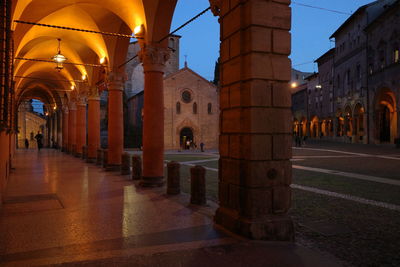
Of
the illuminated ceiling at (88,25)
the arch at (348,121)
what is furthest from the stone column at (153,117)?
the arch at (348,121)

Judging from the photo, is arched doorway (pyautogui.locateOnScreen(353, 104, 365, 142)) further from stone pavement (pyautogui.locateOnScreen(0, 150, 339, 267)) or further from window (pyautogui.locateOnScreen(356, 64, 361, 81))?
stone pavement (pyautogui.locateOnScreen(0, 150, 339, 267))

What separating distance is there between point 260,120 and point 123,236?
8.21 feet

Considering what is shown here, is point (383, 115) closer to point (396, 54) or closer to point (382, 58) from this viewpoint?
point (382, 58)

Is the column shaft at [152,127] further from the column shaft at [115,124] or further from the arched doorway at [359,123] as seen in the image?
the arched doorway at [359,123]

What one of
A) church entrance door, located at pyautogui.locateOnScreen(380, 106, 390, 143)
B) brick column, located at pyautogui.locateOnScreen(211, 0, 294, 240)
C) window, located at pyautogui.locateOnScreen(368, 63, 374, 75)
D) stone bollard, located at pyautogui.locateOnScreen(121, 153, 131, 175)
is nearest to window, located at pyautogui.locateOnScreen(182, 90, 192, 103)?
window, located at pyautogui.locateOnScreen(368, 63, 374, 75)

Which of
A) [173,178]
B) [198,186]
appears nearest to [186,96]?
[173,178]

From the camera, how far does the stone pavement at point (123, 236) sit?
368 cm

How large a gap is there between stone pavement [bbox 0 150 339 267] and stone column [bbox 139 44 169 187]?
4.78ft

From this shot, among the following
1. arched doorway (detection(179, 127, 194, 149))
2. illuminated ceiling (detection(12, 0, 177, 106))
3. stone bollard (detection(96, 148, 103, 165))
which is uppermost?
illuminated ceiling (detection(12, 0, 177, 106))

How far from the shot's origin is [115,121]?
12461 millimetres

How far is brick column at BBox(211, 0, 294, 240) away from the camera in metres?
4.47

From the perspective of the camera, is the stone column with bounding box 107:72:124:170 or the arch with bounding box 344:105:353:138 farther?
the arch with bounding box 344:105:353:138

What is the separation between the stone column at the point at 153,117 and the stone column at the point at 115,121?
380 cm

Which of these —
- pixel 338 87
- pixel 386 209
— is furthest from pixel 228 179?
pixel 338 87
